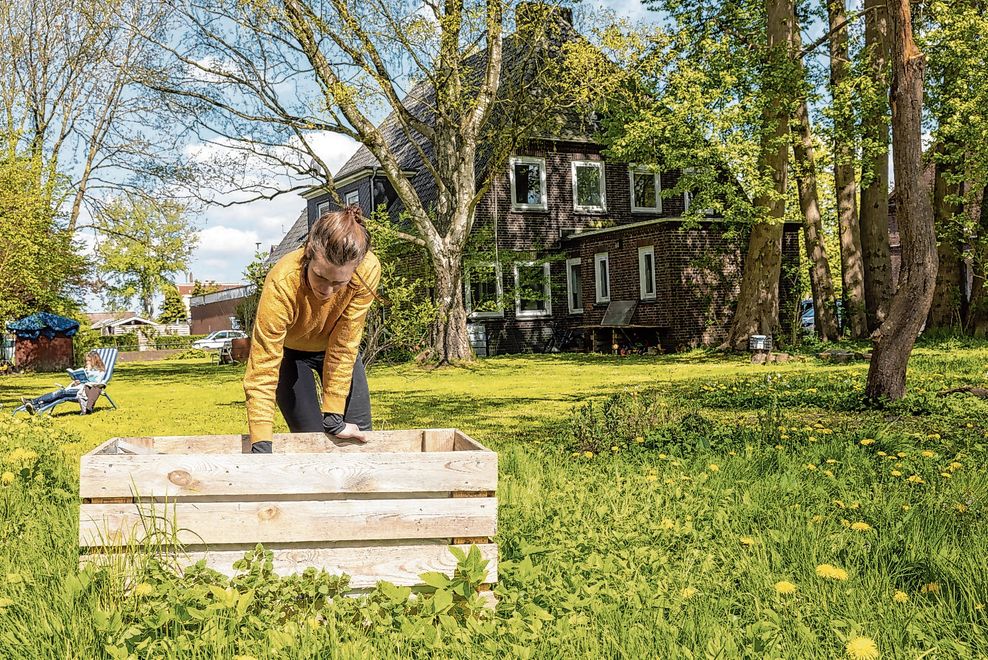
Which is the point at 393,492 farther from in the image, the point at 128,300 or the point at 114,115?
the point at 128,300

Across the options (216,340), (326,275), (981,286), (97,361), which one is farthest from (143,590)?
(216,340)

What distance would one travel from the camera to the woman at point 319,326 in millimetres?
3912

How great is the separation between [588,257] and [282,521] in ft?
89.2

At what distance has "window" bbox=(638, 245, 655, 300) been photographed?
90.7ft

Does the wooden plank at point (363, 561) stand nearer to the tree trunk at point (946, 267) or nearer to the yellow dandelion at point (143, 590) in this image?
the yellow dandelion at point (143, 590)

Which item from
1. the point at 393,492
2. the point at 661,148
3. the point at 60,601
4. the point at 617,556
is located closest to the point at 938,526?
the point at 617,556

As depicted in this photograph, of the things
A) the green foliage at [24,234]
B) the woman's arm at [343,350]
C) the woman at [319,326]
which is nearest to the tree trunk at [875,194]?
the green foliage at [24,234]

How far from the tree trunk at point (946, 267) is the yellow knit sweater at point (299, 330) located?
70.0 feet

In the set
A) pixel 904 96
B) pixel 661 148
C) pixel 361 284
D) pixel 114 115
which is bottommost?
pixel 361 284

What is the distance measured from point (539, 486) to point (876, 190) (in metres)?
19.2

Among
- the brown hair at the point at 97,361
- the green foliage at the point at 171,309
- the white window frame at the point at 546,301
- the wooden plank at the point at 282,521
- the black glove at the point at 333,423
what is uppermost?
the green foliage at the point at 171,309

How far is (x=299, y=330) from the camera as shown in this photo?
4.58 m

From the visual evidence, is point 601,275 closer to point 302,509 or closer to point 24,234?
point 24,234

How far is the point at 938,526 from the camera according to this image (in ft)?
14.6
